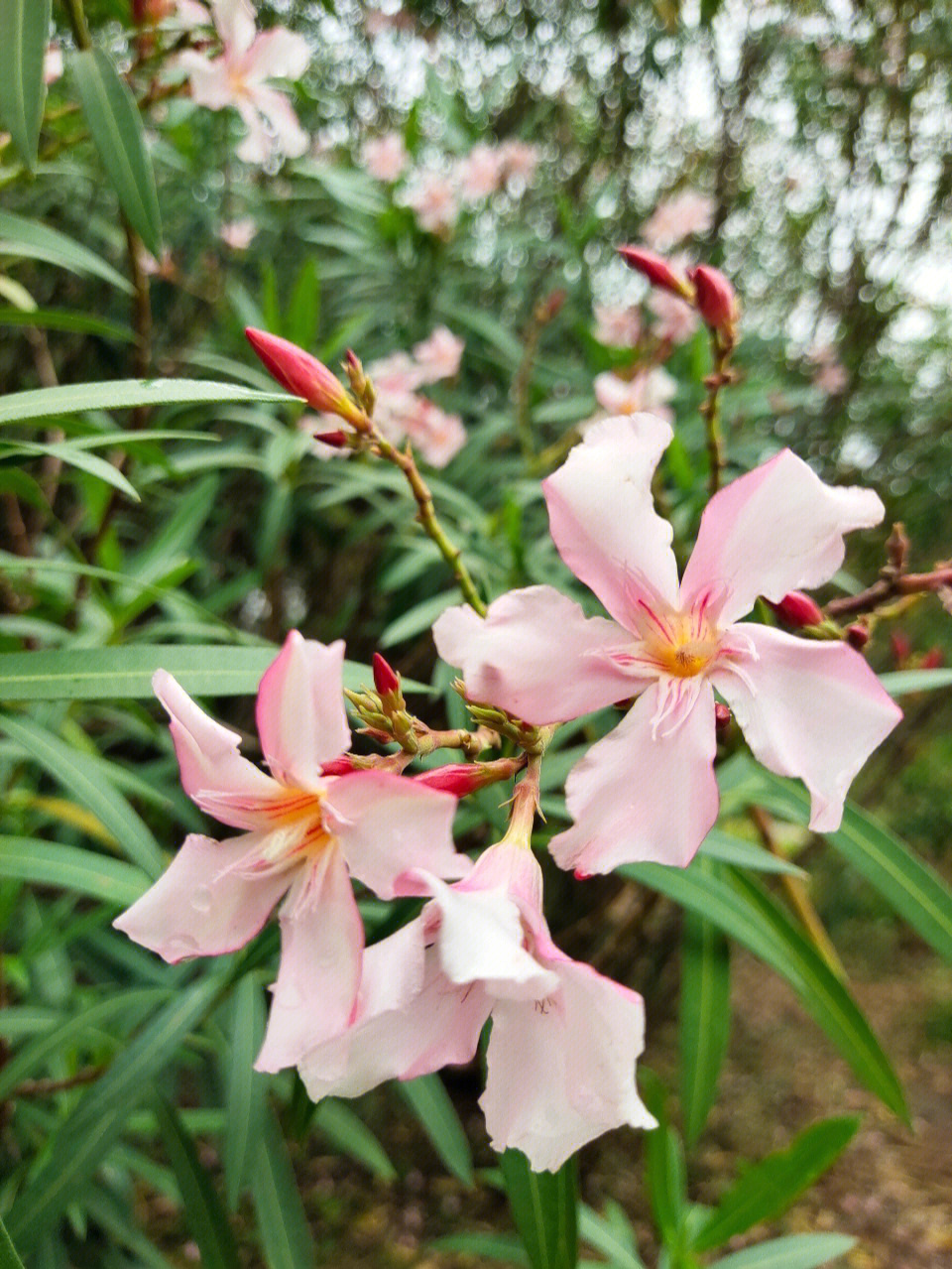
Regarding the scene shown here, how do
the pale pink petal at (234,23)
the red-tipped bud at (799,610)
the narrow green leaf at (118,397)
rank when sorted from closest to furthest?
the narrow green leaf at (118,397) → the red-tipped bud at (799,610) → the pale pink petal at (234,23)

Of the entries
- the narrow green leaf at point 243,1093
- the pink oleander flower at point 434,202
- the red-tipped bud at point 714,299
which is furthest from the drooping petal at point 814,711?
the pink oleander flower at point 434,202

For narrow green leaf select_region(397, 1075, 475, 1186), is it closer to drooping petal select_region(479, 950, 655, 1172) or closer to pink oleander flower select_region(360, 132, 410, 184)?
drooping petal select_region(479, 950, 655, 1172)

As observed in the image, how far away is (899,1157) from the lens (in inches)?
109

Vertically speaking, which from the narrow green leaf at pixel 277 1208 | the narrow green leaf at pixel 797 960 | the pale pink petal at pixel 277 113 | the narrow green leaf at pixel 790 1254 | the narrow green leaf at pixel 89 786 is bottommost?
the narrow green leaf at pixel 790 1254

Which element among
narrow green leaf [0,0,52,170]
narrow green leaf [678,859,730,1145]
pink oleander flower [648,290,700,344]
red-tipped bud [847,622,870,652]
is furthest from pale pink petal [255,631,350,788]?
pink oleander flower [648,290,700,344]

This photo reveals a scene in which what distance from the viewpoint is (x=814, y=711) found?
43cm

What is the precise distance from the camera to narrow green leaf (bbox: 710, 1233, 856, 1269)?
1145 millimetres

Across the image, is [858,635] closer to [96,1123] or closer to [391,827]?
[391,827]

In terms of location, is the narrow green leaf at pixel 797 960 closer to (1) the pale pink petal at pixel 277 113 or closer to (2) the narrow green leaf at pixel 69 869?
(2) the narrow green leaf at pixel 69 869

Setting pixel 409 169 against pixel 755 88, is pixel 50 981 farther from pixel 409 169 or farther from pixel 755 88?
pixel 755 88

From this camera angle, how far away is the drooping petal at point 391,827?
392 mm

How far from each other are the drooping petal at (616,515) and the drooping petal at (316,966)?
0.63ft

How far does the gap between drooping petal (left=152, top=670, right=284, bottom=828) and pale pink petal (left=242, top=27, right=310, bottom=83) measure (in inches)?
36.9

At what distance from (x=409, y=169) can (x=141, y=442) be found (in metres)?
1.62
